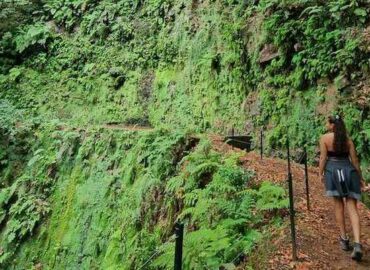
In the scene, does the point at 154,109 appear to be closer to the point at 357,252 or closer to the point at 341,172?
the point at 341,172

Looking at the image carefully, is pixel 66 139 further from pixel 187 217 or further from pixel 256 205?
pixel 256 205

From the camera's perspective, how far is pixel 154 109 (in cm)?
1642

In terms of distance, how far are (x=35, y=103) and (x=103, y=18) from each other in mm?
4871

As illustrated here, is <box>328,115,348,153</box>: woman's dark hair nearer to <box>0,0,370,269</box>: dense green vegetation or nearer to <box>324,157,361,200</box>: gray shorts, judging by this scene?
<box>324,157,361,200</box>: gray shorts

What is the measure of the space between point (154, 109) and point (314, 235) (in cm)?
1117

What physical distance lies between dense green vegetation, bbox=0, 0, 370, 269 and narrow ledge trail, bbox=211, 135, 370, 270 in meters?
0.45

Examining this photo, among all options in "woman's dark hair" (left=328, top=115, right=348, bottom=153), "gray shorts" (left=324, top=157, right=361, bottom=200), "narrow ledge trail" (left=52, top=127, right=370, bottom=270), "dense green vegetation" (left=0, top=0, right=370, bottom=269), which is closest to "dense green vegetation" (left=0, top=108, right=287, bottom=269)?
"dense green vegetation" (left=0, top=0, right=370, bottom=269)

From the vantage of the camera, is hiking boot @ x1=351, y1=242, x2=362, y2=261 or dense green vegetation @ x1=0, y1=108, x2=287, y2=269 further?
dense green vegetation @ x1=0, y1=108, x2=287, y2=269

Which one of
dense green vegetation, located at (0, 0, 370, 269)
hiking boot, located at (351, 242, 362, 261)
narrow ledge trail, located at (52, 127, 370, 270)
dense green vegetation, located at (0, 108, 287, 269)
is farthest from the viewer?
dense green vegetation, located at (0, 0, 370, 269)

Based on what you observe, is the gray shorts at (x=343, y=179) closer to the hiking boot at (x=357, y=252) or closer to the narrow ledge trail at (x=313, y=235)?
the hiking boot at (x=357, y=252)

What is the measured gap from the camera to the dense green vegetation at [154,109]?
8344mm

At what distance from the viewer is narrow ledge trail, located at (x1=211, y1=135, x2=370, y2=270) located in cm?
509

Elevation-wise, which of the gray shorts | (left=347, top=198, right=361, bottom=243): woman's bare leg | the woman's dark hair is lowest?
(left=347, top=198, right=361, bottom=243): woman's bare leg

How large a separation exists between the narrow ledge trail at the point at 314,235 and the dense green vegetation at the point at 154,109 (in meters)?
0.45
